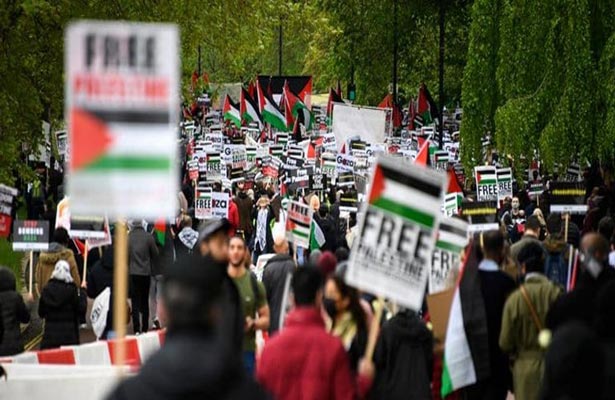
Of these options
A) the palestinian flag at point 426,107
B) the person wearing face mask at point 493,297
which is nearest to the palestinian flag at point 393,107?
the palestinian flag at point 426,107

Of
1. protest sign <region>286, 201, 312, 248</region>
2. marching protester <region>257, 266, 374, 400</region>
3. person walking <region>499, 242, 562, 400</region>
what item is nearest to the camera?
marching protester <region>257, 266, 374, 400</region>

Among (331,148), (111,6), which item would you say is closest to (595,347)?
(111,6)

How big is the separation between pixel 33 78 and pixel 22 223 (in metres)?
3.46

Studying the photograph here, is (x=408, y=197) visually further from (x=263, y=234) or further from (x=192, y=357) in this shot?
(x=263, y=234)

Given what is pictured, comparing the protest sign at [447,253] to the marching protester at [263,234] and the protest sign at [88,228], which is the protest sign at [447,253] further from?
the marching protester at [263,234]

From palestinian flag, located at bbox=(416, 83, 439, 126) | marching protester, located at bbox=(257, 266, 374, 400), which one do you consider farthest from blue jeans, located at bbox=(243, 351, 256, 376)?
palestinian flag, located at bbox=(416, 83, 439, 126)

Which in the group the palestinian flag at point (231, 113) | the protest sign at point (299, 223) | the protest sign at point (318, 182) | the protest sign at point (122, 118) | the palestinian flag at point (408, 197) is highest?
the protest sign at point (122, 118)

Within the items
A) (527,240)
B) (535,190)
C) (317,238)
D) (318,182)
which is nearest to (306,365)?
(527,240)

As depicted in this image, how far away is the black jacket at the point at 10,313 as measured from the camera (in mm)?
16422

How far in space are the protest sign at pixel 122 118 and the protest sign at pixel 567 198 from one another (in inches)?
600

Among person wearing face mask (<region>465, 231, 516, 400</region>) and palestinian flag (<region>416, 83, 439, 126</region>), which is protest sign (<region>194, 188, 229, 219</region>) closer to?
person wearing face mask (<region>465, 231, 516, 400</region>)

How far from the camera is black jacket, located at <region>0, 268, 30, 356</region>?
16.4 meters

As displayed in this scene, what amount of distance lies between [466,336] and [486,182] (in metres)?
16.4

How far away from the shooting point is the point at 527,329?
13.1m
